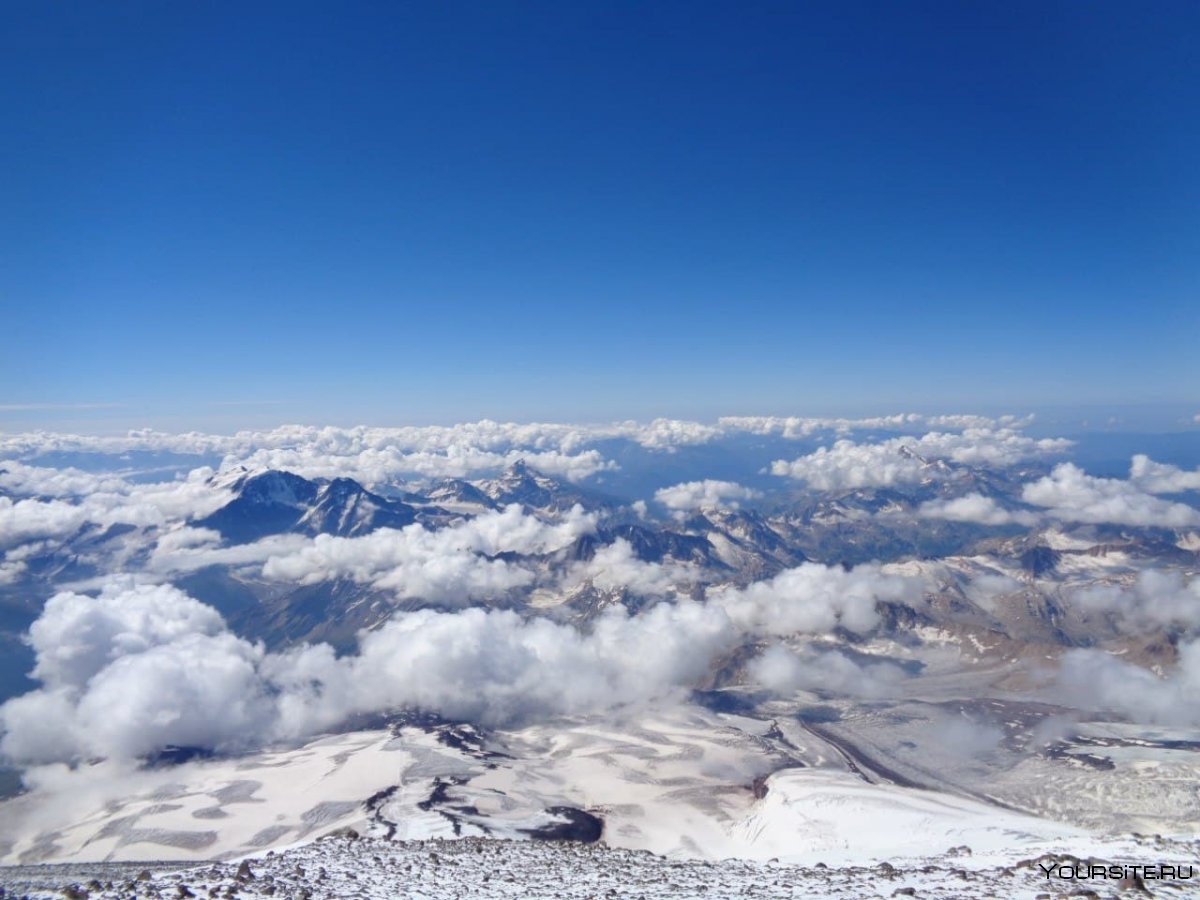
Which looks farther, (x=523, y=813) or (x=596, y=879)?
(x=523, y=813)

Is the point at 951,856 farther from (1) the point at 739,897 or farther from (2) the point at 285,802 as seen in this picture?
(2) the point at 285,802

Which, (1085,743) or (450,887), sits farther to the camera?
(1085,743)

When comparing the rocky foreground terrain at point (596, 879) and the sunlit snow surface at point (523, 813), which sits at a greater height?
the rocky foreground terrain at point (596, 879)

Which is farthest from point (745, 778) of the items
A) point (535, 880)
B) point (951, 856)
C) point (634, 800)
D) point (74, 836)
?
point (74, 836)

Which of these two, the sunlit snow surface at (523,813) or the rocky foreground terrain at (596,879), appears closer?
the rocky foreground terrain at (596,879)

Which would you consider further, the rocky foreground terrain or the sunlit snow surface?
the sunlit snow surface

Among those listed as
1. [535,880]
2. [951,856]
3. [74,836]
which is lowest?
[74,836]

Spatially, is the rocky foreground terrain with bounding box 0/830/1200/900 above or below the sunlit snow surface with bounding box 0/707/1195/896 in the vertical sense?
above

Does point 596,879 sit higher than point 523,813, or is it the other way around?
point 596,879
